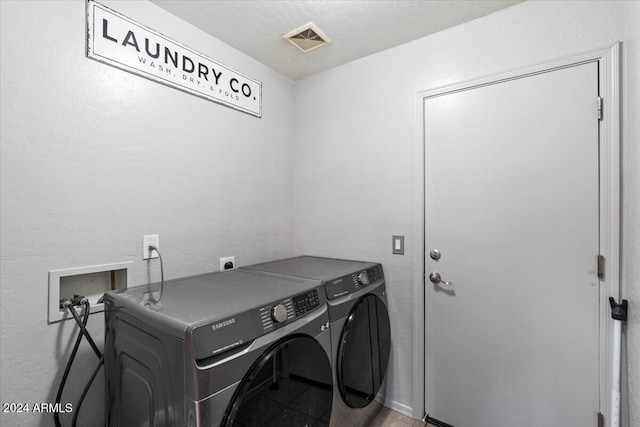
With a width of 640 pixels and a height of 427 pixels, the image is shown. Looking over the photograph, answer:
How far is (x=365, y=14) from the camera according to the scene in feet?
5.35

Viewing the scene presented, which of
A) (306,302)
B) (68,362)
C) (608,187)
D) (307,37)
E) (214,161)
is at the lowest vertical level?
(68,362)

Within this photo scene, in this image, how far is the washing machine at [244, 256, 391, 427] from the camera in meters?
1.40

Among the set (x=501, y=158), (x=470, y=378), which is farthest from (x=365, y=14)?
(x=470, y=378)

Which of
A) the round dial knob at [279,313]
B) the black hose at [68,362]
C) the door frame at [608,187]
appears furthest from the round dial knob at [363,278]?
the black hose at [68,362]

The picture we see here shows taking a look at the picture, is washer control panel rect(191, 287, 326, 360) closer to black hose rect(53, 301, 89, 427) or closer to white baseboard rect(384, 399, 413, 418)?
black hose rect(53, 301, 89, 427)

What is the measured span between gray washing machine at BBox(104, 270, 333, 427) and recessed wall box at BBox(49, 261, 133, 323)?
0.70 feet

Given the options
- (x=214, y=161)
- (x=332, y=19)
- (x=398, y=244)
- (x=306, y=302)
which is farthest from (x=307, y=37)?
(x=306, y=302)

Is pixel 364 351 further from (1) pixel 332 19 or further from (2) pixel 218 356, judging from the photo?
(1) pixel 332 19

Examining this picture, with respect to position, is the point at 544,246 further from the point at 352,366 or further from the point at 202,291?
the point at 202,291

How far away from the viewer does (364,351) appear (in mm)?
1593

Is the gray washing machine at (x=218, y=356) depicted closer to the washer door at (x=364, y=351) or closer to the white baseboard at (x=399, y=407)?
the washer door at (x=364, y=351)

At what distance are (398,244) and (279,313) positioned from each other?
3.58 ft

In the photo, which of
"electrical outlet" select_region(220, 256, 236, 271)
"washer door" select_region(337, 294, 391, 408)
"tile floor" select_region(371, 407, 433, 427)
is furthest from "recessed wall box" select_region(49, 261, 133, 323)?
"tile floor" select_region(371, 407, 433, 427)

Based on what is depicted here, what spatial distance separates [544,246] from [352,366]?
3.76 ft
